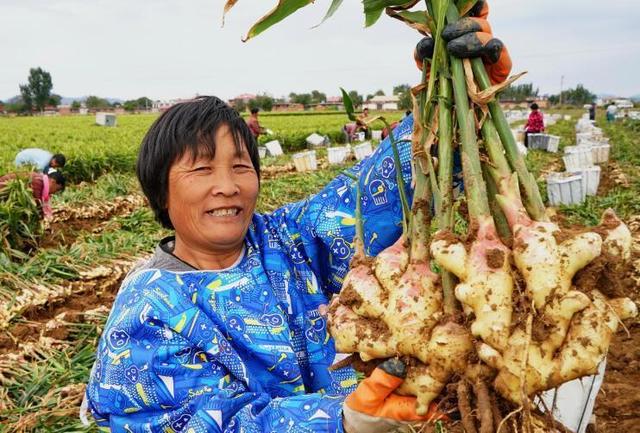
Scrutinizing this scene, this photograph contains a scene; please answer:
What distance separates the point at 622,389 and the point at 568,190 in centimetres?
409

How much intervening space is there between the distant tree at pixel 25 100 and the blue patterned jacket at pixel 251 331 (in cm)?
6873

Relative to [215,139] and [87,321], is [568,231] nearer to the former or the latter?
[215,139]

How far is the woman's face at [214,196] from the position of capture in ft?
4.72

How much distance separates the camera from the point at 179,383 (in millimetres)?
1266

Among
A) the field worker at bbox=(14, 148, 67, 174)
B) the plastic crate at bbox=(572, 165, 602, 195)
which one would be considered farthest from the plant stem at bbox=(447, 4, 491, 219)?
the field worker at bbox=(14, 148, 67, 174)

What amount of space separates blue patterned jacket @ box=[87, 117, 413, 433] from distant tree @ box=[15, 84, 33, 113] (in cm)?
6873

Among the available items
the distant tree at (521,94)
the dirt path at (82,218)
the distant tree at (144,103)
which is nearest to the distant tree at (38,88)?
the distant tree at (144,103)

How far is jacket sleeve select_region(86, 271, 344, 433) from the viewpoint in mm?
1228

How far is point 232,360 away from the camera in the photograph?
1.33m

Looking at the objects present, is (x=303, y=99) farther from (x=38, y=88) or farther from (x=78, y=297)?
(x=78, y=297)

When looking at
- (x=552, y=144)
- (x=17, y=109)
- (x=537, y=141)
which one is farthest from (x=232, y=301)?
(x=17, y=109)

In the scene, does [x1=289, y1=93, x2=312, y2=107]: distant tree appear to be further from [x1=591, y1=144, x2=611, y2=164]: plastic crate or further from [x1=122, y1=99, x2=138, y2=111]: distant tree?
[x1=591, y1=144, x2=611, y2=164]: plastic crate

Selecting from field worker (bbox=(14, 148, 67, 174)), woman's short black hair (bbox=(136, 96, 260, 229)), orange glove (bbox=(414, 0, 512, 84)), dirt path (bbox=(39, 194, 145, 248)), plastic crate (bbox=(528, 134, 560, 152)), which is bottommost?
dirt path (bbox=(39, 194, 145, 248))

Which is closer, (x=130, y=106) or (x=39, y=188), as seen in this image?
(x=39, y=188)
